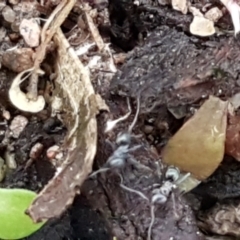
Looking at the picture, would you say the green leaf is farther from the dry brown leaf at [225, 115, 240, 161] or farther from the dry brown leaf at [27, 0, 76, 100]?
the dry brown leaf at [225, 115, 240, 161]

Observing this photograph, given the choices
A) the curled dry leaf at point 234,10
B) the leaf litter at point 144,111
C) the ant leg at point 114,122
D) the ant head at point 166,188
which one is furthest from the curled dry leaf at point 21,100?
the curled dry leaf at point 234,10

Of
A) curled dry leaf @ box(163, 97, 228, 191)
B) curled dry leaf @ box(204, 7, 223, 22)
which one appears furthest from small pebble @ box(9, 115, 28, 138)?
curled dry leaf @ box(204, 7, 223, 22)

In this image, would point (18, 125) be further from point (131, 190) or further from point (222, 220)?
point (222, 220)

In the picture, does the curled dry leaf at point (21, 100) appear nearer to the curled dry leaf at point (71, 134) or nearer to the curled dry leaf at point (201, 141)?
the curled dry leaf at point (71, 134)

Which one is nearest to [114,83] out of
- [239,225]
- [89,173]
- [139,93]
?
[139,93]

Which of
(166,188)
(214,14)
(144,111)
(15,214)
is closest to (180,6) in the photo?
(214,14)

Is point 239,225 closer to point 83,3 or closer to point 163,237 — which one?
point 163,237
